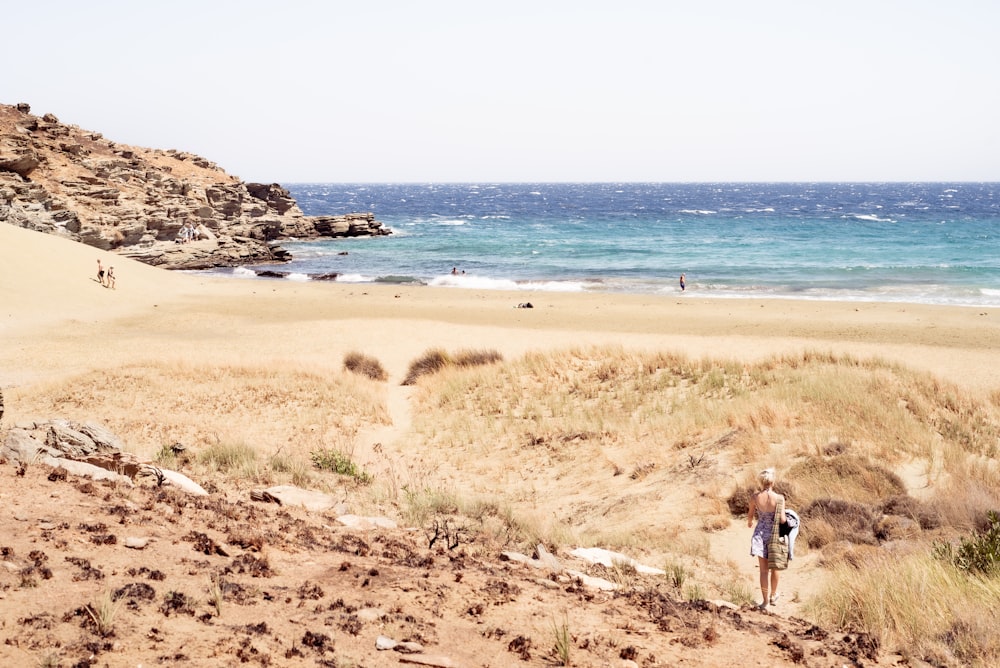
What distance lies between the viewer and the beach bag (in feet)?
25.6

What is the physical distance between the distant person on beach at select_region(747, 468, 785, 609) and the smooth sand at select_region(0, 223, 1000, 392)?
12.9 meters

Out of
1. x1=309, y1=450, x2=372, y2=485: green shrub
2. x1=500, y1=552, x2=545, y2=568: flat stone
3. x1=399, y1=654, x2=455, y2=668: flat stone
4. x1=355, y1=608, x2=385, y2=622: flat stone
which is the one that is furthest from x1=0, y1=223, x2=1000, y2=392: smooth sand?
x1=399, y1=654, x2=455, y2=668: flat stone

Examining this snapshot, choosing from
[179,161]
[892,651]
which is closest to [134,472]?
[892,651]

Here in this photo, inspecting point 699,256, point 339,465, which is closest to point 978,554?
point 339,465

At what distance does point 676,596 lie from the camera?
290 inches

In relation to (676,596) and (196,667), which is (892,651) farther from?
(196,667)

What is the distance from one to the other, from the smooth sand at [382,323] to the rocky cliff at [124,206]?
28.1 ft

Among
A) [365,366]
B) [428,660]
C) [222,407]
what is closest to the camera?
[428,660]

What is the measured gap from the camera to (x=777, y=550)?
7.85m

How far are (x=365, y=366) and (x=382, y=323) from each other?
947cm

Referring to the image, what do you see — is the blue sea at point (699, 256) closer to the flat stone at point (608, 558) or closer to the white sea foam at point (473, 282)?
the white sea foam at point (473, 282)

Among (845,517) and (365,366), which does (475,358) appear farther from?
(845,517)

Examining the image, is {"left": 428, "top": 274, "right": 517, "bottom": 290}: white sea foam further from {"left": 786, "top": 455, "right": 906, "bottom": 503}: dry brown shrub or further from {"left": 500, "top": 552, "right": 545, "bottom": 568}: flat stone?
{"left": 500, "top": 552, "right": 545, "bottom": 568}: flat stone

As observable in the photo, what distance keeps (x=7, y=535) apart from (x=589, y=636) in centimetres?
495
